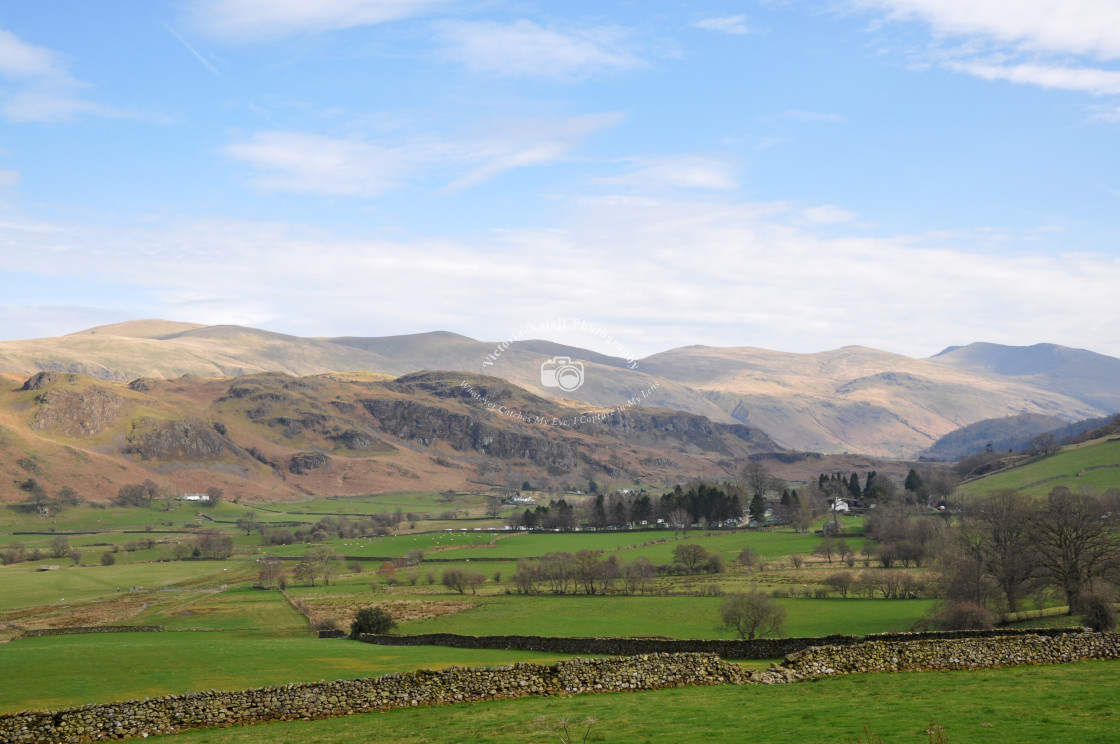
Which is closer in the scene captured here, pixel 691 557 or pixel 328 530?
pixel 691 557

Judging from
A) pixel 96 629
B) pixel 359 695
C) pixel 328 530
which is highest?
pixel 359 695

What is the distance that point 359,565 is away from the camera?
12256 centimetres

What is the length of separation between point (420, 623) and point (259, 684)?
36.1 metres

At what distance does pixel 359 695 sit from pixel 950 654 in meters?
20.5

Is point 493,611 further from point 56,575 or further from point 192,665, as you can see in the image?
point 56,575

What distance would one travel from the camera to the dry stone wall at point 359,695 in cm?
2512

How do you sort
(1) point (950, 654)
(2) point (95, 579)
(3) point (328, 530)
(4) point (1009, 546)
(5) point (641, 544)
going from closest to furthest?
(1) point (950, 654) < (4) point (1009, 546) < (2) point (95, 579) < (5) point (641, 544) < (3) point (328, 530)

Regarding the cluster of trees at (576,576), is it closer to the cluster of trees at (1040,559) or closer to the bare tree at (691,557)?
the bare tree at (691,557)

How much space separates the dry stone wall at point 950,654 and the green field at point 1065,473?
11771cm

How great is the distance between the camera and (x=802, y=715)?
2162 centimetres

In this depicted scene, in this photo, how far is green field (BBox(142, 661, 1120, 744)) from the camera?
1912 centimetres

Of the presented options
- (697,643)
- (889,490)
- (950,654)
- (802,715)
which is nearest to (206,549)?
(697,643)

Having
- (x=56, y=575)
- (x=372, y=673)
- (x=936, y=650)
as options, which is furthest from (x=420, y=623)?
(x=56, y=575)

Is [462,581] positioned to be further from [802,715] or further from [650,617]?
[802,715]
